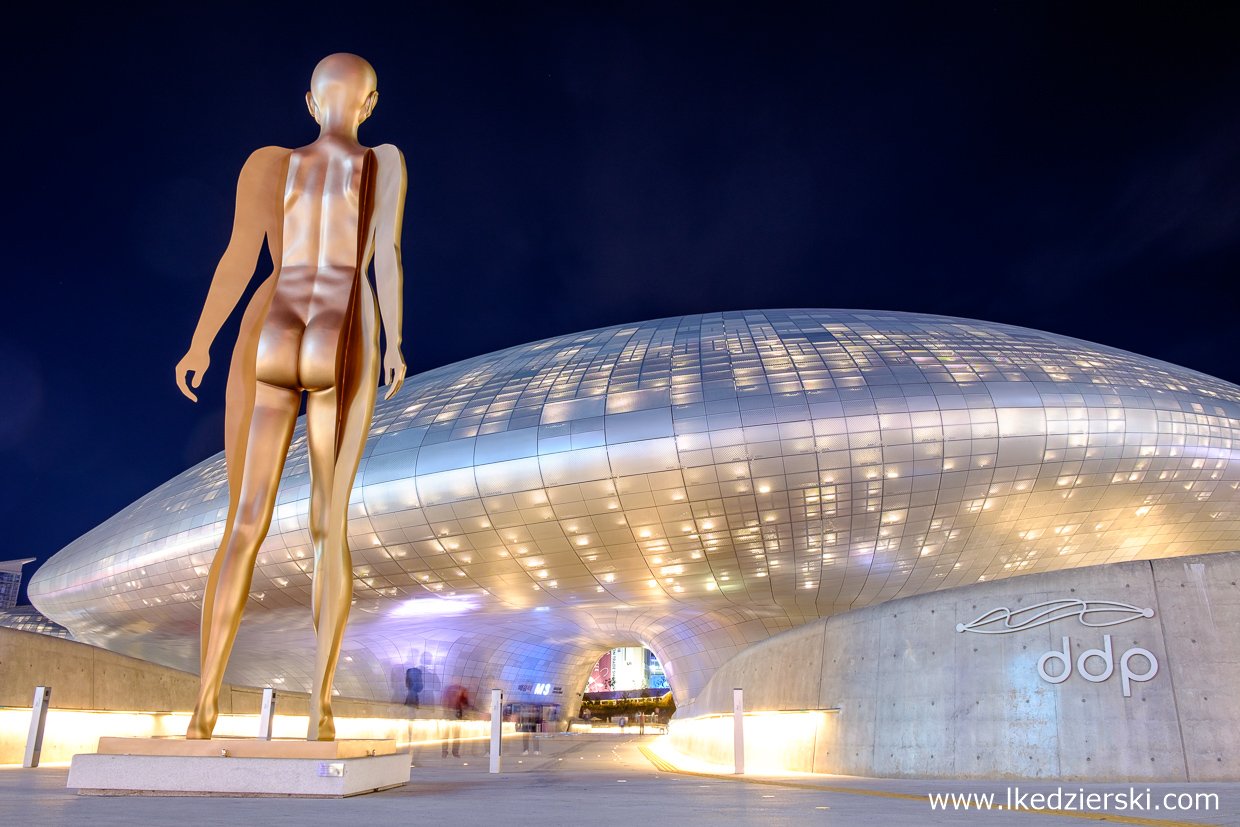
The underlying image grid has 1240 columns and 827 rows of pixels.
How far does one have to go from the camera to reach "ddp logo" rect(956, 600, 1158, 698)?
34.3ft

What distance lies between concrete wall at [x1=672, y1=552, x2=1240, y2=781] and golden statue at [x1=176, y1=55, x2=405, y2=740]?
8705 mm

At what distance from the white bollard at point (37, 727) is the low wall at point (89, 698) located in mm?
1367

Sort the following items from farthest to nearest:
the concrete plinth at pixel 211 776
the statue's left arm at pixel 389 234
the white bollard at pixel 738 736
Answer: the white bollard at pixel 738 736, the statue's left arm at pixel 389 234, the concrete plinth at pixel 211 776

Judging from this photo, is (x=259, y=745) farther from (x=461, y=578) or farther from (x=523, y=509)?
(x=461, y=578)

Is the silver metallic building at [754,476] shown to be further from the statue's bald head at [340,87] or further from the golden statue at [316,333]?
the statue's bald head at [340,87]

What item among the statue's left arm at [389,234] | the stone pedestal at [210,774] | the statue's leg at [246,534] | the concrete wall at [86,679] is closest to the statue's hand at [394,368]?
the statue's left arm at [389,234]

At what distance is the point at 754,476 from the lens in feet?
76.9

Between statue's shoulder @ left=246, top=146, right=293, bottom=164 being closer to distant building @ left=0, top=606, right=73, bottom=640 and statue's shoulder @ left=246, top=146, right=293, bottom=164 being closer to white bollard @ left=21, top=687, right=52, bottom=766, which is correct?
white bollard @ left=21, top=687, right=52, bottom=766

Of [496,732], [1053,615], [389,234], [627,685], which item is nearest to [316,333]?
[389,234]

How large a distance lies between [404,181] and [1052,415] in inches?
862

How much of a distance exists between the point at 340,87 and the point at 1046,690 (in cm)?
1189

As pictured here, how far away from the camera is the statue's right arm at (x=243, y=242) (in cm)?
843

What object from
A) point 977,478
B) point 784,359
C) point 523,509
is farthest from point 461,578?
point 977,478

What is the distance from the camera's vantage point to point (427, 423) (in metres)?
26.9
